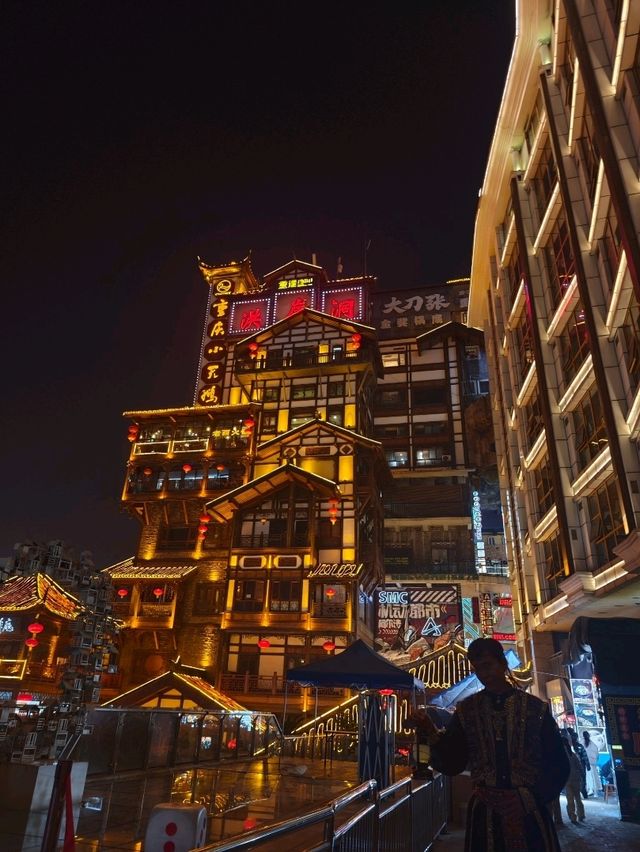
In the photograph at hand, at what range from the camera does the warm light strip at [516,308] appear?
24.7 m

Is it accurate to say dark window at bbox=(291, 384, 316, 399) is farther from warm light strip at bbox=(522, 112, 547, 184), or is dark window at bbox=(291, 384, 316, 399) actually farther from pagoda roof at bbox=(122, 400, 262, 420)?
warm light strip at bbox=(522, 112, 547, 184)

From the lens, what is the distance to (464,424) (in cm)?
4900

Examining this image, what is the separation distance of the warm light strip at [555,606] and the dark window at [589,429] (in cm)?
403

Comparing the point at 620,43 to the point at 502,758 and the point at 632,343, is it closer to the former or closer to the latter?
the point at 632,343

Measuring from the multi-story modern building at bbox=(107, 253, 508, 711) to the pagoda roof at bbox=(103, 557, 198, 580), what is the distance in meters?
0.14

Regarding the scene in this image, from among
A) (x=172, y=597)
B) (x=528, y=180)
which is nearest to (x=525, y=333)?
(x=528, y=180)

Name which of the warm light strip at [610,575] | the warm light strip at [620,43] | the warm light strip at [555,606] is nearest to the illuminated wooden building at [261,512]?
the warm light strip at [555,606]

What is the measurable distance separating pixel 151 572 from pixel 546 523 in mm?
23055

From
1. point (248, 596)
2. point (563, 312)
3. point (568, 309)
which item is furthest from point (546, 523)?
point (248, 596)

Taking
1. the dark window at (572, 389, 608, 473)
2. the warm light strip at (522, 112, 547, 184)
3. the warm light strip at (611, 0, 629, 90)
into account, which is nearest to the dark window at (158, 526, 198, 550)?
the dark window at (572, 389, 608, 473)

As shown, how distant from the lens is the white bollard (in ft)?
15.9

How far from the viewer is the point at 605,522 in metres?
16.5

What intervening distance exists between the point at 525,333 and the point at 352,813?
23.2 metres

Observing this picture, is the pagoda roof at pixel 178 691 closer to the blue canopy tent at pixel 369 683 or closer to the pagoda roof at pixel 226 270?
the blue canopy tent at pixel 369 683
